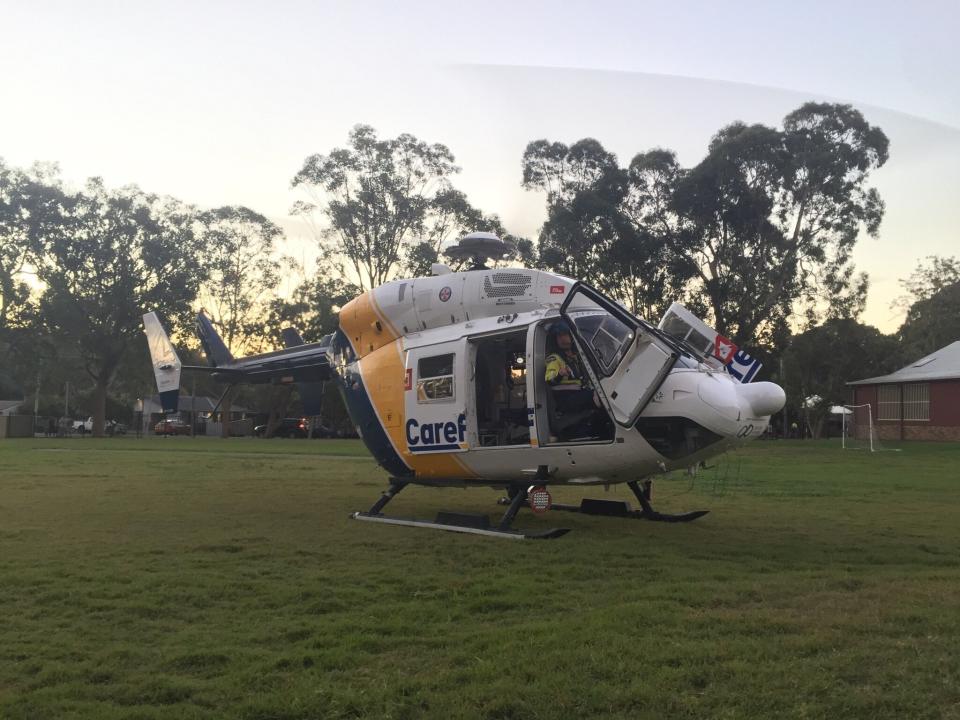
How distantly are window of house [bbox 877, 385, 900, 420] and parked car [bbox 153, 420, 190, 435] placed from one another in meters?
57.3

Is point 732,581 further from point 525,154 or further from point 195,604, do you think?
point 525,154

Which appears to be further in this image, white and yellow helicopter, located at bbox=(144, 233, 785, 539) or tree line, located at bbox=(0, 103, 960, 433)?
tree line, located at bbox=(0, 103, 960, 433)

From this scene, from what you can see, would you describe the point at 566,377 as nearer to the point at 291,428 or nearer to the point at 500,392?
the point at 500,392

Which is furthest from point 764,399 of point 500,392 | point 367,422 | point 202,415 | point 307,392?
point 202,415

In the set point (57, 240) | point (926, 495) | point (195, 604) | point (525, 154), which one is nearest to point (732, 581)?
point (195, 604)

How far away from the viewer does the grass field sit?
4465 millimetres

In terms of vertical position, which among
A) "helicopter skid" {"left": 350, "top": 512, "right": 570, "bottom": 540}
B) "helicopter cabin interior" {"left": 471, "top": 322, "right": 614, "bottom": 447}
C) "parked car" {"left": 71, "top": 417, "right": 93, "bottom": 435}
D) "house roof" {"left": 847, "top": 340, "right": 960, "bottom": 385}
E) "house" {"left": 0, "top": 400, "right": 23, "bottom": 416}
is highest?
"house roof" {"left": 847, "top": 340, "right": 960, "bottom": 385}

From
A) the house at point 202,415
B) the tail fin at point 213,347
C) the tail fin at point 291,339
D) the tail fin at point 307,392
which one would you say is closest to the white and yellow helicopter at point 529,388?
the tail fin at point 307,392

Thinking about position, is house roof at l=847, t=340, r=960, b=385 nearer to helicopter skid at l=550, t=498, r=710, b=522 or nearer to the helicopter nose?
helicopter skid at l=550, t=498, r=710, b=522

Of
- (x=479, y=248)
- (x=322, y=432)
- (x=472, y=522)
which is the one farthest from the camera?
(x=322, y=432)

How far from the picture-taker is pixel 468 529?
35.4ft

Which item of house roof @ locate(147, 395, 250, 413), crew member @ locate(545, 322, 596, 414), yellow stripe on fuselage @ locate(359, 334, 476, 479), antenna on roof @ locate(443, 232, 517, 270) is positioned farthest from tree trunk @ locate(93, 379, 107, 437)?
crew member @ locate(545, 322, 596, 414)

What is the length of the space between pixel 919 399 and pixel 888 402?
95.2 inches

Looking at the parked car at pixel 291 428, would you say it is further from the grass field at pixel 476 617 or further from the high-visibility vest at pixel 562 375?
the high-visibility vest at pixel 562 375
